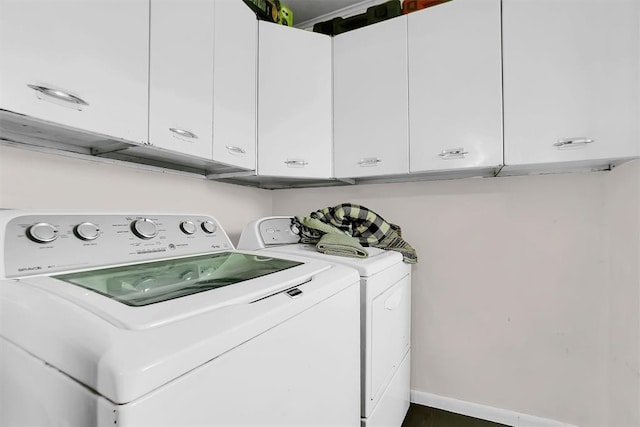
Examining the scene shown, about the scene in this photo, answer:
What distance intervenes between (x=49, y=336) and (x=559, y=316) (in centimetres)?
188

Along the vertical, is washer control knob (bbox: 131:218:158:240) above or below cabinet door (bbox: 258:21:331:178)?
below

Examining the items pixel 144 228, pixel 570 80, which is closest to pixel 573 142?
pixel 570 80

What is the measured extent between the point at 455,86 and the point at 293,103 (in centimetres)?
79

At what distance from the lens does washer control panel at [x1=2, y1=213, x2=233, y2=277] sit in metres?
0.64

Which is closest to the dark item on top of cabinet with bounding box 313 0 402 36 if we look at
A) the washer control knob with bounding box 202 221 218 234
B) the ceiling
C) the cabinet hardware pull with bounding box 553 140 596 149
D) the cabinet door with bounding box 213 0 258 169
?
the ceiling

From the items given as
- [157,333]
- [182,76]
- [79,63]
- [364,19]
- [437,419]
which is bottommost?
[437,419]

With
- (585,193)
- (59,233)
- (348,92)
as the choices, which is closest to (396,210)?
(348,92)

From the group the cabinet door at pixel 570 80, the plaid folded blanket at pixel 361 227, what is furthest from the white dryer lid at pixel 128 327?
the cabinet door at pixel 570 80

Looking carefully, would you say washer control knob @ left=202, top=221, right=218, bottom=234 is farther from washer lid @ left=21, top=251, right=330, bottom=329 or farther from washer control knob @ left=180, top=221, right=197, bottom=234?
washer lid @ left=21, top=251, right=330, bottom=329

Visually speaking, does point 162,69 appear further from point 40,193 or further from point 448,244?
point 448,244

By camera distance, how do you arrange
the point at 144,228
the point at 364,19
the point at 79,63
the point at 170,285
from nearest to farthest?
the point at 170,285
the point at 79,63
the point at 144,228
the point at 364,19

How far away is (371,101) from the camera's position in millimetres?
1444

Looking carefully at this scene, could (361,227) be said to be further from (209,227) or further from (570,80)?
(570,80)

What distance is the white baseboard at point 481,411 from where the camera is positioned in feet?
4.54
